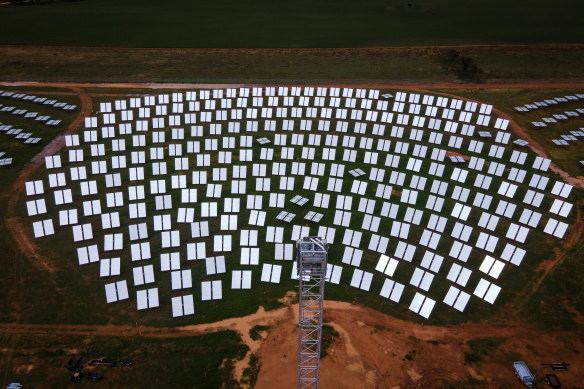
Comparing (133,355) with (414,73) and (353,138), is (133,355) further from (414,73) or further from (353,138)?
(414,73)

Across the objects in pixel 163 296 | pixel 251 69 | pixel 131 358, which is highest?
pixel 251 69


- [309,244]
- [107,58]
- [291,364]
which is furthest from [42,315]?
[107,58]

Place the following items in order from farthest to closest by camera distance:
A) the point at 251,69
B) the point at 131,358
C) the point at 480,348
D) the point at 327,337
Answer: the point at 251,69 < the point at 327,337 < the point at 480,348 < the point at 131,358

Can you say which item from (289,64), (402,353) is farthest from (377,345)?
(289,64)

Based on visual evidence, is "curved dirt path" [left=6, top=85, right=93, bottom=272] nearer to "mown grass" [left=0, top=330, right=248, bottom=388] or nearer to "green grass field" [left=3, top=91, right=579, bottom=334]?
"green grass field" [left=3, top=91, right=579, bottom=334]

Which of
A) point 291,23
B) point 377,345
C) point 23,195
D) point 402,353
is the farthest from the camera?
point 291,23

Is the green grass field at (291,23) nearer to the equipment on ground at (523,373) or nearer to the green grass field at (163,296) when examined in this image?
the green grass field at (163,296)

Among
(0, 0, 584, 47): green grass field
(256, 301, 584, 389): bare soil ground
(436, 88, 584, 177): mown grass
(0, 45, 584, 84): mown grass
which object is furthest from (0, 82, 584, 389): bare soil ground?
(0, 0, 584, 47): green grass field

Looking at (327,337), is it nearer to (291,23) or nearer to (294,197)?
(294,197)
